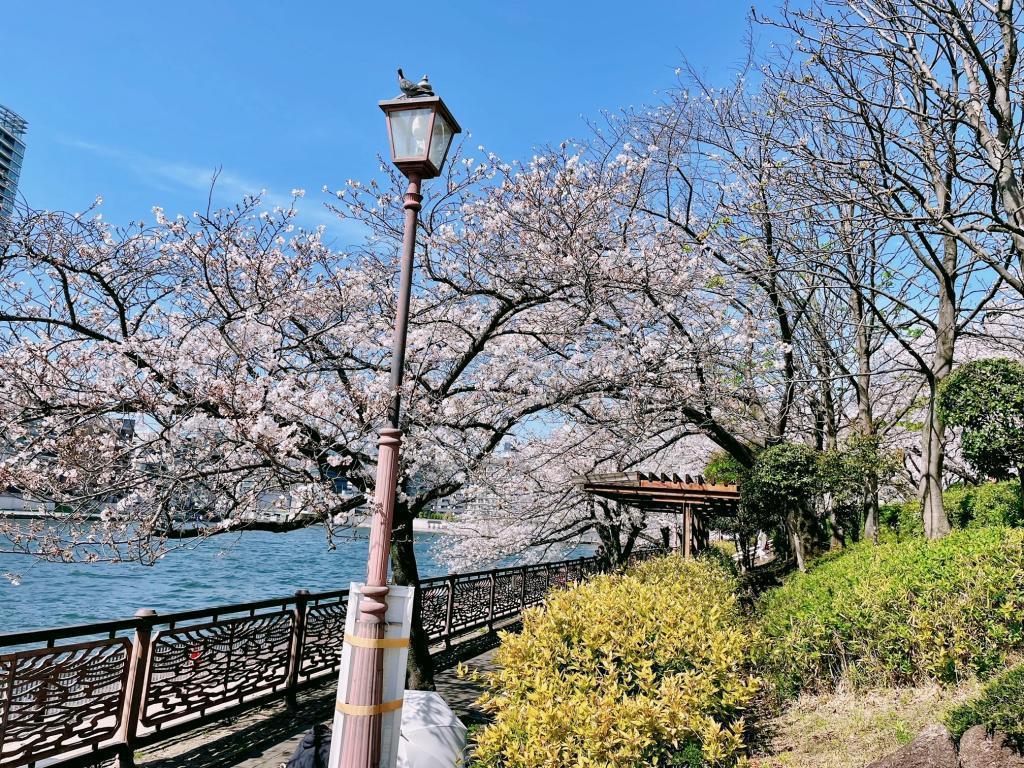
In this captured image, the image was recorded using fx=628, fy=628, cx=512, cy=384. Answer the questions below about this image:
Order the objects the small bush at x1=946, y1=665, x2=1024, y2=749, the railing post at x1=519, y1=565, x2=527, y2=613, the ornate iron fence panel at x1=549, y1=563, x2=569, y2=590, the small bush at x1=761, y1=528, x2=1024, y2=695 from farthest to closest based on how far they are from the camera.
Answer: the ornate iron fence panel at x1=549, y1=563, x2=569, y2=590
the railing post at x1=519, y1=565, x2=527, y2=613
the small bush at x1=761, y1=528, x2=1024, y2=695
the small bush at x1=946, y1=665, x2=1024, y2=749

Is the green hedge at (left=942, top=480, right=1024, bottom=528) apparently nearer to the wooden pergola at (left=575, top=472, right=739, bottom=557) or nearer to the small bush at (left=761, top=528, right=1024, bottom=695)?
the wooden pergola at (left=575, top=472, right=739, bottom=557)

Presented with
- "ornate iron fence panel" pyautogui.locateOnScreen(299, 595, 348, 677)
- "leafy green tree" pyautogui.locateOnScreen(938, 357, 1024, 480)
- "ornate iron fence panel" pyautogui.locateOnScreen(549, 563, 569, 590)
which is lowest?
"ornate iron fence panel" pyautogui.locateOnScreen(549, 563, 569, 590)

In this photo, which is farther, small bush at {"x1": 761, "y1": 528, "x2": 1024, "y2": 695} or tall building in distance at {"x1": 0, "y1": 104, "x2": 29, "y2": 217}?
tall building in distance at {"x1": 0, "y1": 104, "x2": 29, "y2": 217}

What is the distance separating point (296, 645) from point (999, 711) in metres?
7.26

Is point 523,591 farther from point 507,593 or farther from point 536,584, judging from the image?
point 536,584

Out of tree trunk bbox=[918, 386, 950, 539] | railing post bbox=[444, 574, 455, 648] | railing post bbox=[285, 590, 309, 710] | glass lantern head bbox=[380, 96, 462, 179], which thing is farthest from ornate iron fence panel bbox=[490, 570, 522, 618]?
glass lantern head bbox=[380, 96, 462, 179]

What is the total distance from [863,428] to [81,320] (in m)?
13.7

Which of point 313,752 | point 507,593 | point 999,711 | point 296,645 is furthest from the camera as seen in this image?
point 507,593

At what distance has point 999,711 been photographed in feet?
10.4

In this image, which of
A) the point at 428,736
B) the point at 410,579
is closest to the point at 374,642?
the point at 428,736

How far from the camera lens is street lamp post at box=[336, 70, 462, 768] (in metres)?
3.21

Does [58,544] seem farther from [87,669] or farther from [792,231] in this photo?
[792,231]

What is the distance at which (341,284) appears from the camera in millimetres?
8812

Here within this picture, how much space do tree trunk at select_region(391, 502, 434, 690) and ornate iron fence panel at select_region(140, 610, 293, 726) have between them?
150 centimetres
